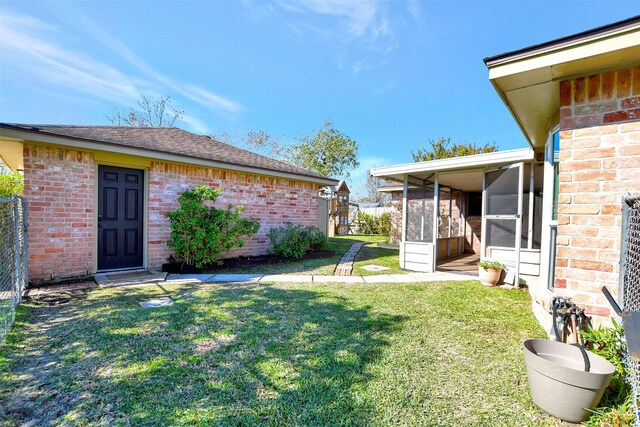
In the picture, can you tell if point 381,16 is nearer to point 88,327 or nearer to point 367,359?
point 367,359

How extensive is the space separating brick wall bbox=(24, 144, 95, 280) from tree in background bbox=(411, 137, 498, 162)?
19227 mm

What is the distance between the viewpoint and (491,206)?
623 cm

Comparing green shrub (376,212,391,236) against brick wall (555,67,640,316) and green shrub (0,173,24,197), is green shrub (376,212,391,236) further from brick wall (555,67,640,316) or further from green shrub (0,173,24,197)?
green shrub (0,173,24,197)

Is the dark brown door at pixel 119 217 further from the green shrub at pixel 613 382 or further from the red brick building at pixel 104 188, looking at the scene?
the green shrub at pixel 613 382

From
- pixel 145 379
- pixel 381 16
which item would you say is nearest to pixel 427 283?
pixel 145 379

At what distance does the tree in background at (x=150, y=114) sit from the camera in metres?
18.6

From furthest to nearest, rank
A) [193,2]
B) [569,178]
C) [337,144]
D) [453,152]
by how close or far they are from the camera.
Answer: [337,144] → [453,152] → [193,2] → [569,178]

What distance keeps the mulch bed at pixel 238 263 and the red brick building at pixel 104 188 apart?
0.29 m

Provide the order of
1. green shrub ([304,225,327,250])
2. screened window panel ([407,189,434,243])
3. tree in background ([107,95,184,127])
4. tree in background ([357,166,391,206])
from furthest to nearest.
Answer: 1. tree in background ([357,166,391,206])
2. tree in background ([107,95,184,127])
3. green shrub ([304,225,327,250])
4. screened window panel ([407,189,434,243])

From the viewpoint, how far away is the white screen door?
18.8ft

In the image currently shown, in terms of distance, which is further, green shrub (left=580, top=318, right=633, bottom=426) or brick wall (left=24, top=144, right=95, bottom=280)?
brick wall (left=24, top=144, right=95, bottom=280)

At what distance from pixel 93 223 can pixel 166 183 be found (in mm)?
1657

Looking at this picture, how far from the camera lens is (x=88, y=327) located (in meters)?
3.23

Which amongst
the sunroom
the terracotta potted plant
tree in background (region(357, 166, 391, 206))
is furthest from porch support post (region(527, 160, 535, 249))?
tree in background (region(357, 166, 391, 206))
